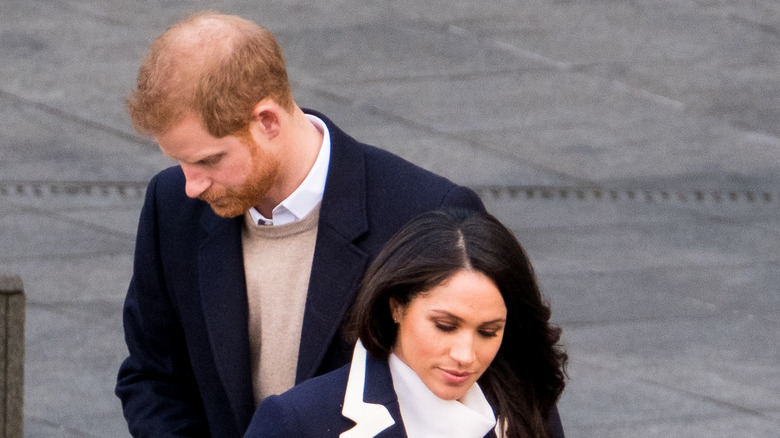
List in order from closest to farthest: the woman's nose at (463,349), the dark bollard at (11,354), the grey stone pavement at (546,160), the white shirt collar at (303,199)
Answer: the woman's nose at (463,349), the white shirt collar at (303,199), the dark bollard at (11,354), the grey stone pavement at (546,160)

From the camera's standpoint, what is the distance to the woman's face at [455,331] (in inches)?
109

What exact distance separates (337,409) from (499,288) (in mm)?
418

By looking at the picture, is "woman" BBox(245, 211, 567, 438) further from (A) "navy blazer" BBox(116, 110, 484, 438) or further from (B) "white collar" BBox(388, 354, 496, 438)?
(A) "navy blazer" BBox(116, 110, 484, 438)

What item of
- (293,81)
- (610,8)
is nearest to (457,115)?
(293,81)

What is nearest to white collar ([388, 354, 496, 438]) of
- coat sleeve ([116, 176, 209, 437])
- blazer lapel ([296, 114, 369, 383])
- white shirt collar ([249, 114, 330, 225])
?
blazer lapel ([296, 114, 369, 383])

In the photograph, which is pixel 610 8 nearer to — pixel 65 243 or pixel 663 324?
pixel 663 324

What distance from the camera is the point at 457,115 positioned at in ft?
26.9

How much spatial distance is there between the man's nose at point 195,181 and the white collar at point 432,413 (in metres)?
0.61

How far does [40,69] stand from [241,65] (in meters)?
5.68

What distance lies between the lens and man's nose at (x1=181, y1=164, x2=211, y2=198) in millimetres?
3109

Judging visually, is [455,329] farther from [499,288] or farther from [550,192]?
[550,192]

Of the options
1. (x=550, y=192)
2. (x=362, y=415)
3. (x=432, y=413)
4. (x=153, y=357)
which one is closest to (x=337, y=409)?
(x=362, y=415)

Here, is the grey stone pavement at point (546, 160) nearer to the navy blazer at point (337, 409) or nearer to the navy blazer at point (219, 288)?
the navy blazer at point (219, 288)

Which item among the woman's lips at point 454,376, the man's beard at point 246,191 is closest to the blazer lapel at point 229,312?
the man's beard at point 246,191
